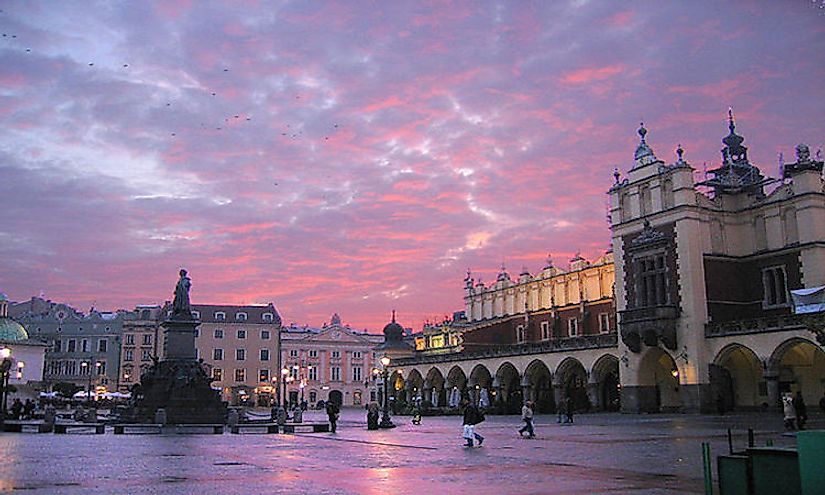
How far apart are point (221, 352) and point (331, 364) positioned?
16.9 metres

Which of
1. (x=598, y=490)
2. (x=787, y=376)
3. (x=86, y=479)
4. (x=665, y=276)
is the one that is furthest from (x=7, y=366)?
(x=787, y=376)

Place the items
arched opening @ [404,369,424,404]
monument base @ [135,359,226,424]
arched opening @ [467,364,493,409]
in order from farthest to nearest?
arched opening @ [404,369,424,404], arched opening @ [467,364,493,409], monument base @ [135,359,226,424]

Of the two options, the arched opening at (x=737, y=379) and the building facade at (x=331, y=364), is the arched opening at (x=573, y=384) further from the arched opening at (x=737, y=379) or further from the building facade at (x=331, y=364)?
the building facade at (x=331, y=364)

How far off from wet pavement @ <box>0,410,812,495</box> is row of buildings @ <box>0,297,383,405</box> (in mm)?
85527

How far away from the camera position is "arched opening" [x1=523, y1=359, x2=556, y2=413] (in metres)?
67.3

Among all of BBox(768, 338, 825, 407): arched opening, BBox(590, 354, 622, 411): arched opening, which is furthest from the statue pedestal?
BBox(768, 338, 825, 407): arched opening

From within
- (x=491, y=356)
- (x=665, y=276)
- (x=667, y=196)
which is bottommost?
(x=491, y=356)

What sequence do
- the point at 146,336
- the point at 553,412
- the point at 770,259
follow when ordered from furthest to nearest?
the point at 146,336, the point at 553,412, the point at 770,259

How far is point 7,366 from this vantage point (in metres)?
39.8

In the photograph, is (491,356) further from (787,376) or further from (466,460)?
(466,460)

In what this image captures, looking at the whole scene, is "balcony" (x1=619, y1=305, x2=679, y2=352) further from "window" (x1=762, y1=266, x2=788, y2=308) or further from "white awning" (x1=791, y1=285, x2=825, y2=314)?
"white awning" (x1=791, y1=285, x2=825, y2=314)

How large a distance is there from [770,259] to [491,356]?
2634 centimetres

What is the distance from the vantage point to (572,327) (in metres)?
75.6

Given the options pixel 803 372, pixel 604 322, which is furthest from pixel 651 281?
pixel 604 322
